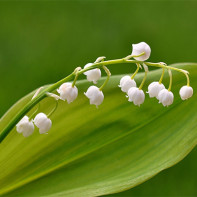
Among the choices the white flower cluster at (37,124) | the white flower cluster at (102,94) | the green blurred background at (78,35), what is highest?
the green blurred background at (78,35)

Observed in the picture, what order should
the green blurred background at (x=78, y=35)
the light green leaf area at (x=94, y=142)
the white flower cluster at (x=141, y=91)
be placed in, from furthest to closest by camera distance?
the green blurred background at (x=78, y=35) < the light green leaf area at (x=94, y=142) < the white flower cluster at (x=141, y=91)

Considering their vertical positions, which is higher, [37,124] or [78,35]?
[78,35]

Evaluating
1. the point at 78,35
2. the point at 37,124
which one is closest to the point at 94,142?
the point at 37,124

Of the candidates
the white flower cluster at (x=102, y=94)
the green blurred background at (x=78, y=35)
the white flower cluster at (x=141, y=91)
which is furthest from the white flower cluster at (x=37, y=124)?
the green blurred background at (x=78, y=35)

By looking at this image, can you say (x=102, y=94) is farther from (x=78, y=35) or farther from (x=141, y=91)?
(x=78, y=35)

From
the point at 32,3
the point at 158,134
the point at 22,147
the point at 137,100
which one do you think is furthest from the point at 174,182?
the point at 32,3

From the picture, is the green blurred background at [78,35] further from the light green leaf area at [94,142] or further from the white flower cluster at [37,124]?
the white flower cluster at [37,124]

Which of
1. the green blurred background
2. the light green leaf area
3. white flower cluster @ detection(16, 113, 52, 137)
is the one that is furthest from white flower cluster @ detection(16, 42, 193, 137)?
the green blurred background
